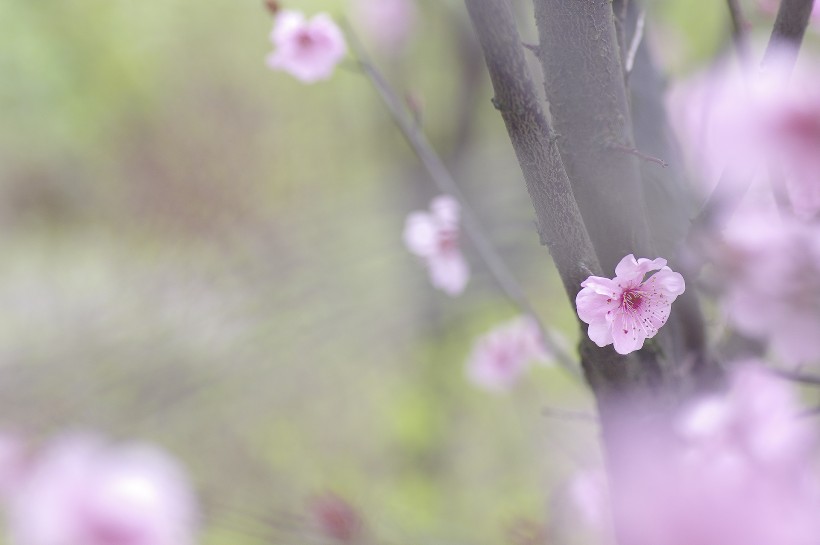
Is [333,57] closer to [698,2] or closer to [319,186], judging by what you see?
[698,2]

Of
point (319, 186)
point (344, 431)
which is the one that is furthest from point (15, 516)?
point (319, 186)

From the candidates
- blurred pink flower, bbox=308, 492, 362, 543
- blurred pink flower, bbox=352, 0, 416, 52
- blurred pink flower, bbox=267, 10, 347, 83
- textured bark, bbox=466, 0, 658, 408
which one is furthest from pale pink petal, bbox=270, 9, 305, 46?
blurred pink flower, bbox=352, 0, 416, 52

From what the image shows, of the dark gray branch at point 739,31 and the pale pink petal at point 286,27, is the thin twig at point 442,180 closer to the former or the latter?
the pale pink petal at point 286,27

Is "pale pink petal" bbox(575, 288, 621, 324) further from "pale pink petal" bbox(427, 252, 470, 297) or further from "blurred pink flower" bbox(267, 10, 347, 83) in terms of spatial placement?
"blurred pink flower" bbox(267, 10, 347, 83)

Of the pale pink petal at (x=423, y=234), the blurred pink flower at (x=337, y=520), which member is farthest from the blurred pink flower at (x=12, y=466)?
the pale pink petal at (x=423, y=234)

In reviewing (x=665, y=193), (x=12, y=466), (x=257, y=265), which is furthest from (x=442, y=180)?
(x=257, y=265)

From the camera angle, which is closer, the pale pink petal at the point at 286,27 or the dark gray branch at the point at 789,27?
the dark gray branch at the point at 789,27

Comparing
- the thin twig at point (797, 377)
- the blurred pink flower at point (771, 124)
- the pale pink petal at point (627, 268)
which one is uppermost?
the thin twig at point (797, 377)

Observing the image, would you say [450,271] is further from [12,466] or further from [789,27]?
[12,466]
